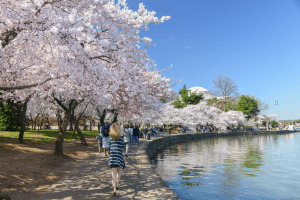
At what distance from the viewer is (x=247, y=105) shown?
66.9 m

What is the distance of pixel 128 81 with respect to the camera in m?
8.12

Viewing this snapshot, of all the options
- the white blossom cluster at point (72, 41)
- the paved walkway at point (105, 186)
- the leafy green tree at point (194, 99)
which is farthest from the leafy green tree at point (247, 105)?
the paved walkway at point (105, 186)

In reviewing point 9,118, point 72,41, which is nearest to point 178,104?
point 9,118

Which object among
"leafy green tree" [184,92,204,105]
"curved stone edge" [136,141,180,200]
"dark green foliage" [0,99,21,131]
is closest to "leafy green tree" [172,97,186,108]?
"leafy green tree" [184,92,204,105]

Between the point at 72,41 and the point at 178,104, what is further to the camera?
the point at 178,104

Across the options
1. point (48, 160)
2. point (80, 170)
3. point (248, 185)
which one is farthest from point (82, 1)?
point (248, 185)

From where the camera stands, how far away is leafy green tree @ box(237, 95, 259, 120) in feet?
218

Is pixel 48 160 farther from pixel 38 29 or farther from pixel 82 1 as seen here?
pixel 82 1

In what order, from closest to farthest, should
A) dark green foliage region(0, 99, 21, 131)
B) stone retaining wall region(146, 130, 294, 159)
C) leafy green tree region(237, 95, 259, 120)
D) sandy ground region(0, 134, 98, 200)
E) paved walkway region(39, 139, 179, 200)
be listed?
paved walkway region(39, 139, 179, 200) → sandy ground region(0, 134, 98, 200) → stone retaining wall region(146, 130, 294, 159) → dark green foliage region(0, 99, 21, 131) → leafy green tree region(237, 95, 259, 120)

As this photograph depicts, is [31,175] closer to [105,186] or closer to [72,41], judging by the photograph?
[105,186]

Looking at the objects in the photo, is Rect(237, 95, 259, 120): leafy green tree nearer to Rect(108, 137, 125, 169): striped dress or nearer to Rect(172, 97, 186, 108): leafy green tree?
Rect(172, 97, 186, 108): leafy green tree

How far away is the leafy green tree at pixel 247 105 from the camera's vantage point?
6656cm

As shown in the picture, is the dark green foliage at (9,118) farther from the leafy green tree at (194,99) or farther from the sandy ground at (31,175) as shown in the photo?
the leafy green tree at (194,99)

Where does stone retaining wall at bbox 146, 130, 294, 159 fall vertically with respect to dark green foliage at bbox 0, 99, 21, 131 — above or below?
below
